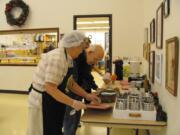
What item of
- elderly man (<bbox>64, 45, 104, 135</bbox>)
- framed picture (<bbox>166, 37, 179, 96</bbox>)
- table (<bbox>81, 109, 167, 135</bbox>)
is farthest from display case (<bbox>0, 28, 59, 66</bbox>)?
framed picture (<bbox>166, 37, 179, 96</bbox>)

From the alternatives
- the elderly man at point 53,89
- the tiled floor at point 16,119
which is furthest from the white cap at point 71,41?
the tiled floor at point 16,119

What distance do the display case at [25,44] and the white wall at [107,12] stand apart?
23cm

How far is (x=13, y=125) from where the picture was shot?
14.4ft

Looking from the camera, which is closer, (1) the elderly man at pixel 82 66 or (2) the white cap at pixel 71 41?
(2) the white cap at pixel 71 41

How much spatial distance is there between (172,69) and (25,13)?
5.69 meters

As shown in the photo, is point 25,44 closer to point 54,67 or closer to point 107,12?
point 107,12

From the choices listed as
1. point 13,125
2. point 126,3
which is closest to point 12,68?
point 13,125

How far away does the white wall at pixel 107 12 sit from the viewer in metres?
6.29

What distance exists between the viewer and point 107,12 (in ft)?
21.0

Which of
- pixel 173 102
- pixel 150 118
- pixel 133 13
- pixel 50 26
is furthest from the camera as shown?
pixel 50 26

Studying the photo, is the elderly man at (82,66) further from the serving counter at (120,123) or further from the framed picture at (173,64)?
the framed picture at (173,64)

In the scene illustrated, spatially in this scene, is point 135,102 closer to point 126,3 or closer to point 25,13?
point 126,3

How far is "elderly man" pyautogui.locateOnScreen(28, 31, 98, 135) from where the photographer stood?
203 centimetres

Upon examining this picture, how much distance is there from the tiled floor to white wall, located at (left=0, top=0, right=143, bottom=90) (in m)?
2.03
